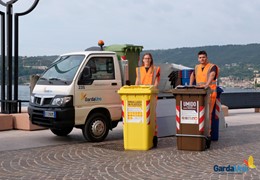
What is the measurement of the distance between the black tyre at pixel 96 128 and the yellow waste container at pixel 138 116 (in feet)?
3.49

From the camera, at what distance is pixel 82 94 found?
32.0 ft

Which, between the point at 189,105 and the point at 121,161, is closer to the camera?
the point at 121,161

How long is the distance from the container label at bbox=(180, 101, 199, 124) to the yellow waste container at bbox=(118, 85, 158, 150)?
27.6 inches

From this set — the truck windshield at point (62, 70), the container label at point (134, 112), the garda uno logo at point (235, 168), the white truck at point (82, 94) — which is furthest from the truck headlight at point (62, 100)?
the garda uno logo at point (235, 168)

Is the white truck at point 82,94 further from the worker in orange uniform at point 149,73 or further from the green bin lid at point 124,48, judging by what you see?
the green bin lid at point 124,48

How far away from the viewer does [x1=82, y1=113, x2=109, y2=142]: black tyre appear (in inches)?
390

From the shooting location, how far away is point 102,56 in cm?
1029

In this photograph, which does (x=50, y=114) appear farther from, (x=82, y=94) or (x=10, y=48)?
(x=10, y=48)

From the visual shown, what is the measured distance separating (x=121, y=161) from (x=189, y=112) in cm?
197

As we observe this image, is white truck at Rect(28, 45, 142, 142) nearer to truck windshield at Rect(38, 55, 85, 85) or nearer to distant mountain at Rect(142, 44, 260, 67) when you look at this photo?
truck windshield at Rect(38, 55, 85, 85)

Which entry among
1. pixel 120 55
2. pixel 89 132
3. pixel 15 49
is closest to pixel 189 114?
pixel 89 132

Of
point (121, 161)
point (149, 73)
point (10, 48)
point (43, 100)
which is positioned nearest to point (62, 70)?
point (43, 100)

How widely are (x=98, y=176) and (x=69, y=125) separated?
3.22 m

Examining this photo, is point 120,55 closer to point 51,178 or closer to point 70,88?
point 70,88
